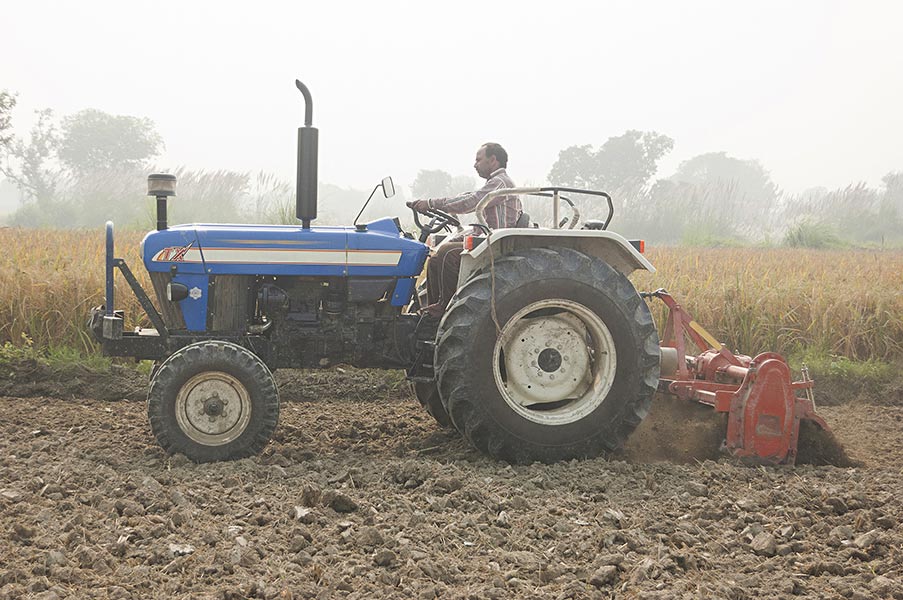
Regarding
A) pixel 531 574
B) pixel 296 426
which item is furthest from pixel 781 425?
pixel 296 426

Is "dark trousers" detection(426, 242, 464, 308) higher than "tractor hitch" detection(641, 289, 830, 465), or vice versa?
"dark trousers" detection(426, 242, 464, 308)

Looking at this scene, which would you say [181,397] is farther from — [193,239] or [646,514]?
[646,514]

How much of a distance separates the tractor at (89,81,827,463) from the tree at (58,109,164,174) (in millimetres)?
49859

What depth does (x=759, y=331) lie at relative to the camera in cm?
823

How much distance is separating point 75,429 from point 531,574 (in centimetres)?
361

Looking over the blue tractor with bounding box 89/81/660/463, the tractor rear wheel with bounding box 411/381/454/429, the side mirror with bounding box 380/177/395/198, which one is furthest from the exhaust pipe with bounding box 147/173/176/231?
the tractor rear wheel with bounding box 411/381/454/429

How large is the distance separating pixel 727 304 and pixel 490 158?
348 cm

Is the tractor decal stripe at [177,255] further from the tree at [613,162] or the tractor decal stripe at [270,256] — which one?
the tree at [613,162]

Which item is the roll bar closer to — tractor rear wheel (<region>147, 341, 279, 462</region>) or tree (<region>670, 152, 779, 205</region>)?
tractor rear wheel (<region>147, 341, 279, 462</region>)

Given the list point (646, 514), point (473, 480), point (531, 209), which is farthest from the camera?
point (531, 209)

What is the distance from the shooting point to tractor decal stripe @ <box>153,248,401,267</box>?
506 centimetres

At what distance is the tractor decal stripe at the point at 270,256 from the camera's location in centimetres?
506

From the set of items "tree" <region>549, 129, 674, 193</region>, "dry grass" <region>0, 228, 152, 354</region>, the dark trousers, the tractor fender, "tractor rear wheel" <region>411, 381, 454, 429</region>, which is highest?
"tree" <region>549, 129, 674, 193</region>

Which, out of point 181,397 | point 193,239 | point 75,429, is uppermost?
point 193,239
